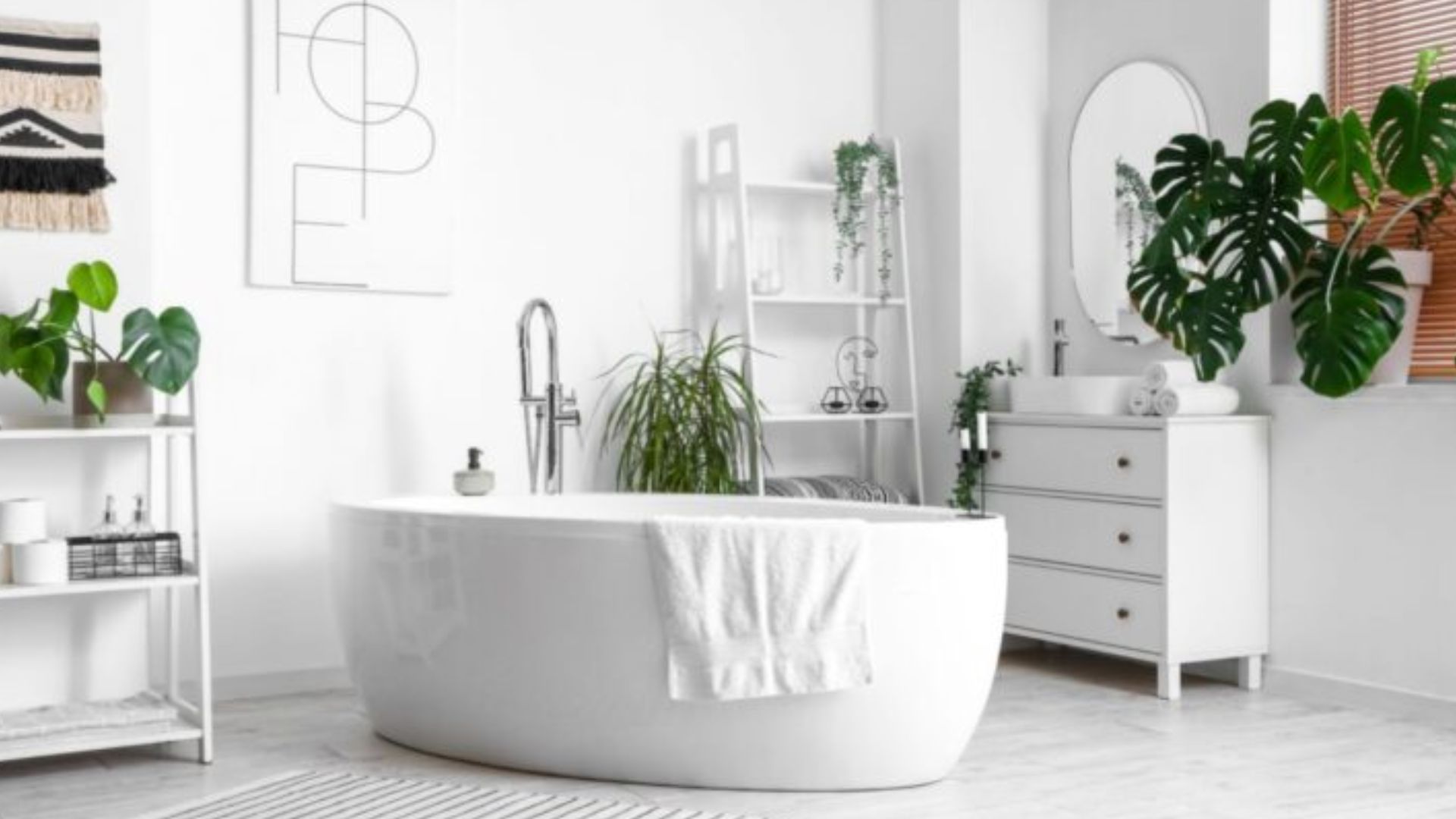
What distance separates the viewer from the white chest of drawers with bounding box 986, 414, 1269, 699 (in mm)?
4633

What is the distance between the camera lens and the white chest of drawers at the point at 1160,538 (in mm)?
4633

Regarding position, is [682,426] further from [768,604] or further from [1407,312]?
[1407,312]

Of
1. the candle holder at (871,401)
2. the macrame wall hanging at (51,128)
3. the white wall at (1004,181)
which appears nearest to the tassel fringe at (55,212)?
the macrame wall hanging at (51,128)

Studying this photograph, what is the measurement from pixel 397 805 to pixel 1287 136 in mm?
2744

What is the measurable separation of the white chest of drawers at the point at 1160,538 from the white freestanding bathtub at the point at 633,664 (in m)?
1.10

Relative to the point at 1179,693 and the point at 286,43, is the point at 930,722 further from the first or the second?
the point at 286,43

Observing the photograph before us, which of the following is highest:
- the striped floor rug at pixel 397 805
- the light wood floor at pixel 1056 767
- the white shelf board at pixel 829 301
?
the white shelf board at pixel 829 301

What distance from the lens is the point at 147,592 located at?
4.21 meters

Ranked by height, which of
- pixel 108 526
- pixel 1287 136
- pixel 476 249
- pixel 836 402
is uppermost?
pixel 1287 136

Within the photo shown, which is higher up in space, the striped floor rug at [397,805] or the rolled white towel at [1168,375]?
the rolled white towel at [1168,375]

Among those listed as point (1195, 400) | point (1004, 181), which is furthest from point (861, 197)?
point (1195, 400)

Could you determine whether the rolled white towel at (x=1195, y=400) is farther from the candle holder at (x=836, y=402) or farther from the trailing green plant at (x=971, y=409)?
the candle holder at (x=836, y=402)

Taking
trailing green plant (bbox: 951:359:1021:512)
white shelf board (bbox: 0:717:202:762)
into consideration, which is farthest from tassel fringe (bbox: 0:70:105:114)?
trailing green plant (bbox: 951:359:1021:512)

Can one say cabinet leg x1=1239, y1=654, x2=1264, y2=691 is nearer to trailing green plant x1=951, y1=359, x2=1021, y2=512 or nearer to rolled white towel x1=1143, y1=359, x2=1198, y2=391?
rolled white towel x1=1143, y1=359, x2=1198, y2=391
